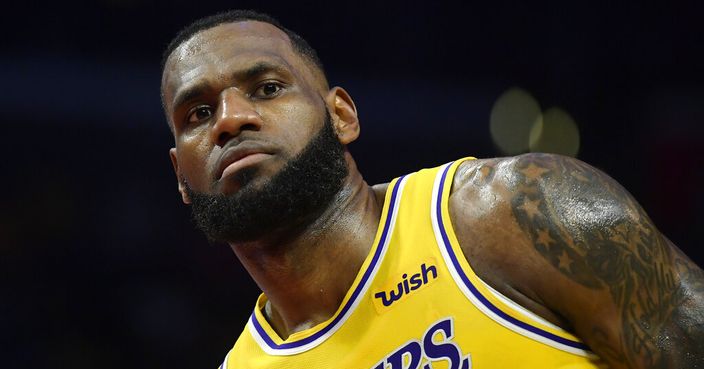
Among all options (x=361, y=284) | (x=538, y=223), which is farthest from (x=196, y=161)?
(x=538, y=223)

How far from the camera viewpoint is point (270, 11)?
15.8 feet

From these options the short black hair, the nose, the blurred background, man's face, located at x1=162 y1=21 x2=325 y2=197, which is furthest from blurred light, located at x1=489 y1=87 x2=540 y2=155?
the nose

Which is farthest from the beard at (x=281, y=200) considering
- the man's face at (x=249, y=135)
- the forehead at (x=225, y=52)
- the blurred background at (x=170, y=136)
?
the blurred background at (x=170, y=136)

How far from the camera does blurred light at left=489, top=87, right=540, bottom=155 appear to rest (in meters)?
4.88

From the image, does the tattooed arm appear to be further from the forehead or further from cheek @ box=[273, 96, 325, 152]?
the forehead

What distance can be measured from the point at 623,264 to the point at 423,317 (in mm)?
410

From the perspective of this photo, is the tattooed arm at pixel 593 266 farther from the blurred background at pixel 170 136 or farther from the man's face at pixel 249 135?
the blurred background at pixel 170 136

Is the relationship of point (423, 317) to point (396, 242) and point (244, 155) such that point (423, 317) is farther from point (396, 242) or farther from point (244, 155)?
point (244, 155)

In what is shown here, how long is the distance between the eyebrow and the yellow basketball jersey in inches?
16.1

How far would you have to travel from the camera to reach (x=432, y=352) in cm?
173

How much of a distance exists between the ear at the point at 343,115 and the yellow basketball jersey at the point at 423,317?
0.78ft

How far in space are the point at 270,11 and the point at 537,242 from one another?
11.3ft

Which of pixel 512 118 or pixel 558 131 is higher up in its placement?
pixel 512 118

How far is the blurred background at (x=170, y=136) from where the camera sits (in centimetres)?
440
